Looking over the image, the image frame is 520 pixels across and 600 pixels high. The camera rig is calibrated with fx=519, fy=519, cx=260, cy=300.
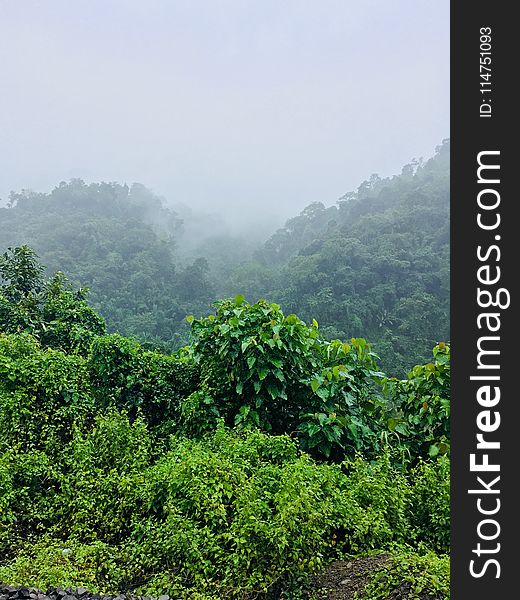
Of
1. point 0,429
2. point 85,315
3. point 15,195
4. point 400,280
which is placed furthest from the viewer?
point 15,195

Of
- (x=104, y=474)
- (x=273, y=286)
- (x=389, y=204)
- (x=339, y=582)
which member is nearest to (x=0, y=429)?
(x=104, y=474)

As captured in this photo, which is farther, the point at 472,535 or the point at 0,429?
the point at 0,429

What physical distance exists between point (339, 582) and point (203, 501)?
895 mm

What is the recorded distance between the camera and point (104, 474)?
391cm

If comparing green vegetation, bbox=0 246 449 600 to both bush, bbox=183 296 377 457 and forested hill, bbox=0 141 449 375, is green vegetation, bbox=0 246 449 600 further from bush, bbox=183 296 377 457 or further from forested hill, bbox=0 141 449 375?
forested hill, bbox=0 141 449 375

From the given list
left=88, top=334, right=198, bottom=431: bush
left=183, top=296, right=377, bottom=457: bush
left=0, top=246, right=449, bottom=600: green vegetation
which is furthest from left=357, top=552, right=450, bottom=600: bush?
left=88, top=334, right=198, bottom=431: bush

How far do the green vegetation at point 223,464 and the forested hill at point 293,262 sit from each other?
312 inches

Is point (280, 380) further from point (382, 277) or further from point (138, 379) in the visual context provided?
point (382, 277)

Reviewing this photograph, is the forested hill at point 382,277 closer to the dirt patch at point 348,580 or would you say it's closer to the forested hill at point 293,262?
the forested hill at point 293,262

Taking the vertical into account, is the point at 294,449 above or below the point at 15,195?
below

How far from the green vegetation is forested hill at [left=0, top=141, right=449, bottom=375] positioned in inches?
312

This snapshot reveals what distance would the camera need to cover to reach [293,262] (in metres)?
28.5

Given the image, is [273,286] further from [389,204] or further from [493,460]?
[493,460]

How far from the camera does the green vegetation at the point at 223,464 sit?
289 centimetres
